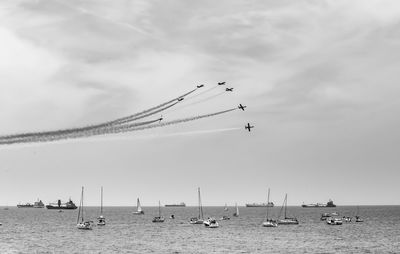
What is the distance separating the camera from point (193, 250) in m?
139

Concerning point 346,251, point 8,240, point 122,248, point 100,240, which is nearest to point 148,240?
point 100,240

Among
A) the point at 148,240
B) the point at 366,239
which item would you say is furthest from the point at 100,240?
the point at 366,239

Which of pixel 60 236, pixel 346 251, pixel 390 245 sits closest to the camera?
pixel 346 251

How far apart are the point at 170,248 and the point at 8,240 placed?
56.6m

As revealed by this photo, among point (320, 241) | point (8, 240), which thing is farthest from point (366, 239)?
point (8, 240)

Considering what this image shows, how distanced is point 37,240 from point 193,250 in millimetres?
55954

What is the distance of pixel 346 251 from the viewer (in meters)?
139

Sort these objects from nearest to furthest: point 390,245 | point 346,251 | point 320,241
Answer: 1. point 346,251
2. point 390,245
3. point 320,241

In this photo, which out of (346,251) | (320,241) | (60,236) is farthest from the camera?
(60,236)

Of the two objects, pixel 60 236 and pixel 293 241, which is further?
pixel 60 236

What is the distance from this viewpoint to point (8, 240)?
170 meters

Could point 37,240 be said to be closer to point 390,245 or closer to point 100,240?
point 100,240

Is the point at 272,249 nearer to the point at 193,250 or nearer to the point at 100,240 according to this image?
the point at 193,250

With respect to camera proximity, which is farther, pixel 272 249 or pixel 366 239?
pixel 366 239
